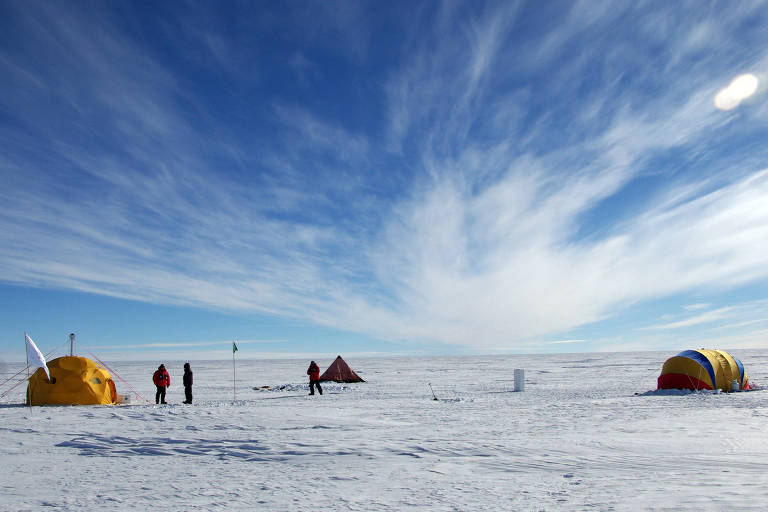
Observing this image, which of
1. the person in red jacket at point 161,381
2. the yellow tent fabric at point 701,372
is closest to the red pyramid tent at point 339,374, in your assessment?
the person in red jacket at point 161,381

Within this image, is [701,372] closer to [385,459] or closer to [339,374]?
[385,459]

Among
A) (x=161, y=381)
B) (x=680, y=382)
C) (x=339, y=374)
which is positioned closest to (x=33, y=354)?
(x=161, y=381)

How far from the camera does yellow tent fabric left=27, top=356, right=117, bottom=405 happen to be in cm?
1809

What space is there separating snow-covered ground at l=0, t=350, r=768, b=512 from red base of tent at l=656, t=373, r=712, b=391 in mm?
5326

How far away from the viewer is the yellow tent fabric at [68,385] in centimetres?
1809

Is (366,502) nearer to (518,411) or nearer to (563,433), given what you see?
(563,433)

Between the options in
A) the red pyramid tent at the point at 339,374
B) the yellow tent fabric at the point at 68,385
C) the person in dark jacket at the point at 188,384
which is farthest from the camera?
the red pyramid tent at the point at 339,374

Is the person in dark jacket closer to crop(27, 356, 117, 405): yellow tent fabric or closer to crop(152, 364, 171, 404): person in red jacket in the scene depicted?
crop(152, 364, 171, 404): person in red jacket

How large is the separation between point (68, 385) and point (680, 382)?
78.6ft

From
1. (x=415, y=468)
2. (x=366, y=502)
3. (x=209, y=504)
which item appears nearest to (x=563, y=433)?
(x=415, y=468)

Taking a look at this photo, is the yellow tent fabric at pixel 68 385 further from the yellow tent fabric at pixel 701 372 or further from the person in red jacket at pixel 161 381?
the yellow tent fabric at pixel 701 372

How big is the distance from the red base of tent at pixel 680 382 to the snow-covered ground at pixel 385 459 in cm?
533

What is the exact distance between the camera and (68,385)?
18266 millimetres


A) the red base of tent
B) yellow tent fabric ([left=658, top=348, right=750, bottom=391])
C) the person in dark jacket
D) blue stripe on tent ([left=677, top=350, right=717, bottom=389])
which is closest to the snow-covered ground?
the person in dark jacket
